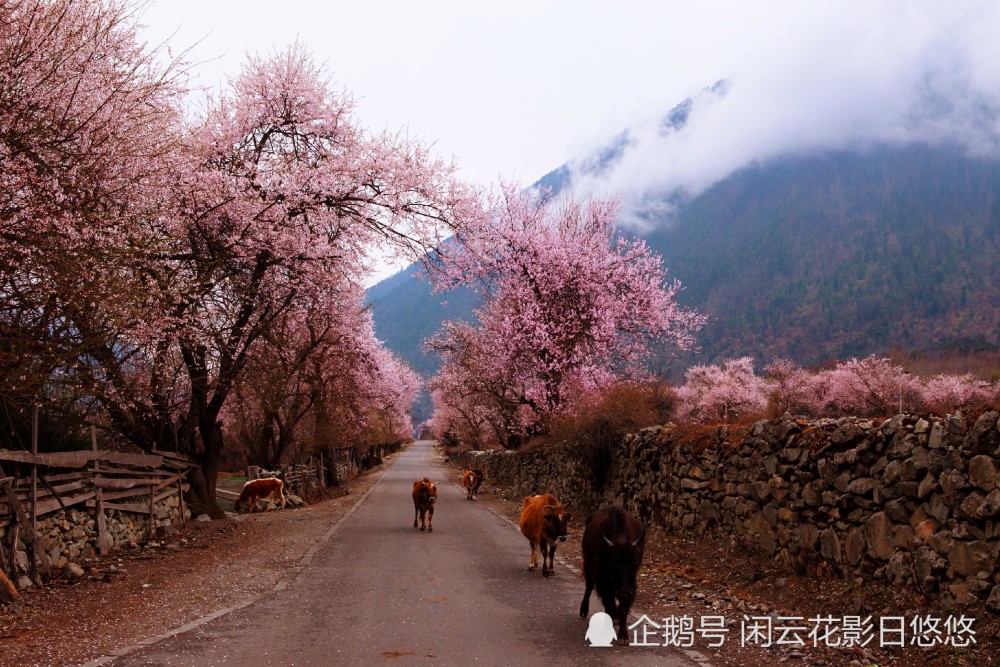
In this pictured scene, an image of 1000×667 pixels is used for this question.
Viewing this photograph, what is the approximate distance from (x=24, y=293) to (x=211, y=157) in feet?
29.5

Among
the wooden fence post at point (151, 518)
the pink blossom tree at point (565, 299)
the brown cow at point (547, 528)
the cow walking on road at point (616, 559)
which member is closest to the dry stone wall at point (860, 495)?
the cow walking on road at point (616, 559)

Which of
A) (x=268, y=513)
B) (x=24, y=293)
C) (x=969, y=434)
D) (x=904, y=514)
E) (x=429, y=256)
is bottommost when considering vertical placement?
(x=268, y=513)

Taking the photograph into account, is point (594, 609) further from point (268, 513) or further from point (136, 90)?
point (268, 513)

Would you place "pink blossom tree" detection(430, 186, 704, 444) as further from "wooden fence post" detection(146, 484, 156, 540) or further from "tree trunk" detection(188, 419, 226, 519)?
"wooden fence post" detection(146, 484, 156, 540)

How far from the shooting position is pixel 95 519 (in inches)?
524

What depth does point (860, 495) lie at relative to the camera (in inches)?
329

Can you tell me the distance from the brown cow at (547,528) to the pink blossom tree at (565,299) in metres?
11.3

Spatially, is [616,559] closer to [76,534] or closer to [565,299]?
[76,534]

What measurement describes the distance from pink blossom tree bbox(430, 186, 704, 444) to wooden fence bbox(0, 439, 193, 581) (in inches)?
402

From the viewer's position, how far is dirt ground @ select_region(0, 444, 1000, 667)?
22.7 feet

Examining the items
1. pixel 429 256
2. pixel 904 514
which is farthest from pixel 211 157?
pixel 904 514

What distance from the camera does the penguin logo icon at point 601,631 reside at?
757 cm

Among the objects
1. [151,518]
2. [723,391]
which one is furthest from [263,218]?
[723,391]

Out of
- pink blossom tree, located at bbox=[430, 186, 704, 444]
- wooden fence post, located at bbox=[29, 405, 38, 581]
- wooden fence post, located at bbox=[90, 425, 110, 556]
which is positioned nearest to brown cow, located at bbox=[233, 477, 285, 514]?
pink blossom tree, located at bbox=[430, 186, 704, 444]
